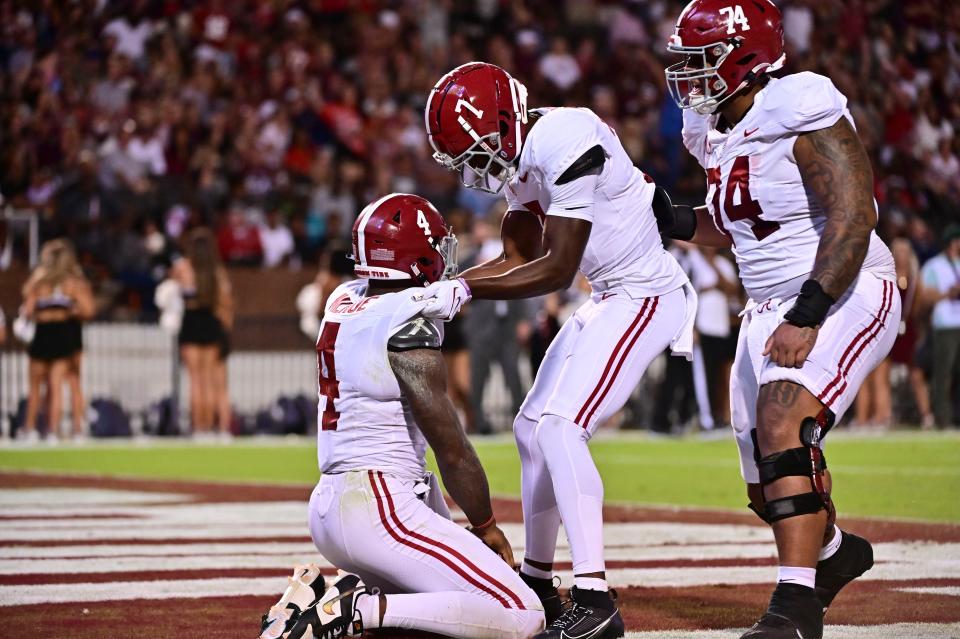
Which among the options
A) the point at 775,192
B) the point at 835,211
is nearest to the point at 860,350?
the point at 835,211

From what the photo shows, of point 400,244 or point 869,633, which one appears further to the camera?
point 400,244

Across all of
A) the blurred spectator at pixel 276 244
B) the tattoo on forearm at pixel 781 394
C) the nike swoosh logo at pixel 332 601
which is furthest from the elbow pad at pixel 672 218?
the blurred spectator at pixel 276 244

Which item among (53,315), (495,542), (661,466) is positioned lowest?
(661,466)

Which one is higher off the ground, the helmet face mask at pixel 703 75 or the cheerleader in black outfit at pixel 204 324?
the helmet face mask at pixel 703 75

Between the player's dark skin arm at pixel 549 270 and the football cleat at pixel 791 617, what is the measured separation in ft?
3.79

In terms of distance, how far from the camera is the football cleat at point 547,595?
5.25m

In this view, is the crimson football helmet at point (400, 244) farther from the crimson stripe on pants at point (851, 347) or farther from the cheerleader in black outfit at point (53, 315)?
the cheerleader in black outfit at point (53, 315)

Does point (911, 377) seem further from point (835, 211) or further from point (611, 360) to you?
point (835, 211)

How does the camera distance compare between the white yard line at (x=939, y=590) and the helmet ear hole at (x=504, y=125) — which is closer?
the helmet ear hole at (x=504, y=125)

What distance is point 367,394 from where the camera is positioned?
16.0 feet

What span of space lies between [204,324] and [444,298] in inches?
448

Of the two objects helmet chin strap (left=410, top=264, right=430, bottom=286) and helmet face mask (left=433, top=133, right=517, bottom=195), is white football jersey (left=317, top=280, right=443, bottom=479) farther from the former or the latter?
helmet face mask (left=433, top=133, right=517, bottom=195)

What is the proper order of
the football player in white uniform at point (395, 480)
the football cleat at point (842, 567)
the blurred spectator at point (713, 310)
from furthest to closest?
the blurred spectator at point (713, 310)
the football cleat at point (842, 567)
the football player in white uniform at point (395, 480)

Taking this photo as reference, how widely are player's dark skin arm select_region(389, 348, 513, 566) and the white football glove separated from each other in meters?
0.14
